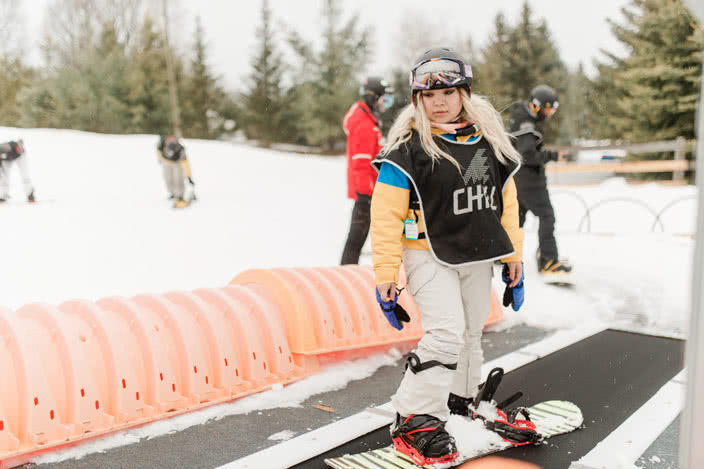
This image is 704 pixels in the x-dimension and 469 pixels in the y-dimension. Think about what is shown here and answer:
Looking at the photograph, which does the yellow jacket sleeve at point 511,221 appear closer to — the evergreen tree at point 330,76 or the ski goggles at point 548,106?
the ski goggles at point 548,106

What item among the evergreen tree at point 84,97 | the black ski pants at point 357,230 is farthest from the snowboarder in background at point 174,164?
the evergreen tree at point 84,97

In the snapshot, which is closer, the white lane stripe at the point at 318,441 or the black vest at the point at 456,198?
the black vest at the point at 456,198

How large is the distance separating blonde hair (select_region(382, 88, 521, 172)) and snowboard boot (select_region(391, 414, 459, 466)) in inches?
45.1

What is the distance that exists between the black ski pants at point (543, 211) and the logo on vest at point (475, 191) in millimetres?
3692

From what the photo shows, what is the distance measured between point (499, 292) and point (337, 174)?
15791 millimetres

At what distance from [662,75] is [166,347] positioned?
2179cm

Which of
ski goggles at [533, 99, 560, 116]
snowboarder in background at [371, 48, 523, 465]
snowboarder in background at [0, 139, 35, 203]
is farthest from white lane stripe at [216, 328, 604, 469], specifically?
snowboarder in background at [0, 139, 35, 203]

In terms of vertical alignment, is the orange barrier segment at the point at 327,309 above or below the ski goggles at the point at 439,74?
below

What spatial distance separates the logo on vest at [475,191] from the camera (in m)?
2.71

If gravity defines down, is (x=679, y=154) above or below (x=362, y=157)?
above

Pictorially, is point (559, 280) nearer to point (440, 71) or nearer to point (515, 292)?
point (515, 292)

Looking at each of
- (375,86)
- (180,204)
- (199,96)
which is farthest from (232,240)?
(199,96)

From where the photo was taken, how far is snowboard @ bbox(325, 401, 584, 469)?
2.70m

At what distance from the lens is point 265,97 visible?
36875 millimetres
